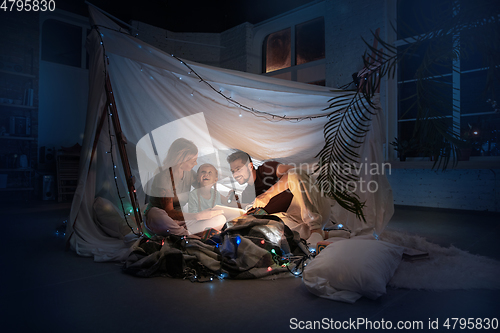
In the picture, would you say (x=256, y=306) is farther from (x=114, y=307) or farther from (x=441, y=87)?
(x=441, y=87)

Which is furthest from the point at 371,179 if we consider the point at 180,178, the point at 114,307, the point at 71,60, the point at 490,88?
the point at 71,60

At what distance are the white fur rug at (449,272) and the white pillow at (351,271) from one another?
0.10 meters

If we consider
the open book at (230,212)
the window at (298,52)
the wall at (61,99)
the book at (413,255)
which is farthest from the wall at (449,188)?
the wall at (61,99)

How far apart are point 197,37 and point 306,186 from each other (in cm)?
565

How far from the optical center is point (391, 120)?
17.6ft

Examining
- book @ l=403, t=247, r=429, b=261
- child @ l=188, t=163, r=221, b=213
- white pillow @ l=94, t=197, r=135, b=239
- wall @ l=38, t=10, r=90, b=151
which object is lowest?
book @ l=403, t=247, r=429, b=261

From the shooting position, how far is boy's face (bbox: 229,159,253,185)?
10.9ft

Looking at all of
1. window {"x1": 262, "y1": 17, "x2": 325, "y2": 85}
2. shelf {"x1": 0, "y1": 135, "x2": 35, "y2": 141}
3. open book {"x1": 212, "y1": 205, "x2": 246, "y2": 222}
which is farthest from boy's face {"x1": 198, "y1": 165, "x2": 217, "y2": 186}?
shelf {"x1": 0, "y1": 135, "x2": 35, "y2": 141}

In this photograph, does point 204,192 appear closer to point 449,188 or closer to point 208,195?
point 208,195

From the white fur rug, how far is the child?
1.63 meters

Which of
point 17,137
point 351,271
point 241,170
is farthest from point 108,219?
point 17,137

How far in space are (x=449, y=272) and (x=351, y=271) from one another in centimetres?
71

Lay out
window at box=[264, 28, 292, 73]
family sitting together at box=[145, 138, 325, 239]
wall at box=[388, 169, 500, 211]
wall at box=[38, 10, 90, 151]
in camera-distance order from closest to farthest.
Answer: family sitting together at box=[145, 138, 325, 239], wall at box=[388, 169, 500, 211], wall at box=[38, 10, 90, 151], window at box=[264, 28, 292, 73]

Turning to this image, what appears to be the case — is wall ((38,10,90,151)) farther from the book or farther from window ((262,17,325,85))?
the book
